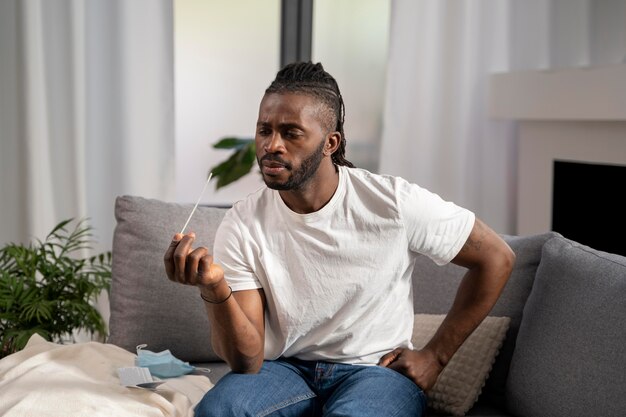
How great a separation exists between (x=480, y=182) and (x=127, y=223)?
2074 millimetres

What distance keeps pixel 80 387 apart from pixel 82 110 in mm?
1832

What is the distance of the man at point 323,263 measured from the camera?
1.85 meters

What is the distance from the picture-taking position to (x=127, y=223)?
2.48m

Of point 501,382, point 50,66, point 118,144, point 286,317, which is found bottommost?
point 501,382

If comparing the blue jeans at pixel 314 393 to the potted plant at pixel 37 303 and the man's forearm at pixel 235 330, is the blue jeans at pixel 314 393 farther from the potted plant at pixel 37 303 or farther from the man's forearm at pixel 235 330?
the potted plant at pixel 37 303

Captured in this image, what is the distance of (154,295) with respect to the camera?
2.40 m

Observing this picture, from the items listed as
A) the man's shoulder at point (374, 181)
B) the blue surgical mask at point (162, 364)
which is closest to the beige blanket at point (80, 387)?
the blue surgical mask at point (162, 364)

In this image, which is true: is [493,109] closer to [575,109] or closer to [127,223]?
[575,109]

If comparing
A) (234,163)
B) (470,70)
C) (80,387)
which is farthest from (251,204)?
(470,70)

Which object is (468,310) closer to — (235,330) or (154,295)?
(235,330)

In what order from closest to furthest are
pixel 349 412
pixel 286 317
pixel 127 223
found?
1. pixel 349 412
2. pixel 286 317
3. pixel 127 223

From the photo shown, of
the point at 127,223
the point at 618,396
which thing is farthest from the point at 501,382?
the point at 127,223

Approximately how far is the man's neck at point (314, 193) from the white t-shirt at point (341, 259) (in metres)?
0.02

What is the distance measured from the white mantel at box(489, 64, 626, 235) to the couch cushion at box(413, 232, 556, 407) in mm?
1289
